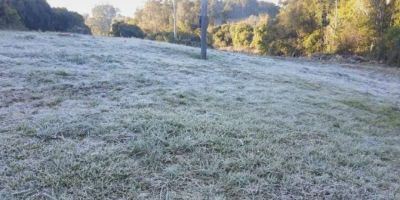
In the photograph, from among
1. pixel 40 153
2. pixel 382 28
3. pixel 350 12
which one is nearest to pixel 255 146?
pixel 40 153

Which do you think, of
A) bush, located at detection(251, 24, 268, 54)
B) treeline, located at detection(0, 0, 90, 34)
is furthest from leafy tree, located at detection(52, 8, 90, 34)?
bush, located at detection(251, 24, 268, 54)

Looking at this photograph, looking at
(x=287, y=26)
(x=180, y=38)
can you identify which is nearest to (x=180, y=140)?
(x=180, y=38)

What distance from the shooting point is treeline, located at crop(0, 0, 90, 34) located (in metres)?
11.3

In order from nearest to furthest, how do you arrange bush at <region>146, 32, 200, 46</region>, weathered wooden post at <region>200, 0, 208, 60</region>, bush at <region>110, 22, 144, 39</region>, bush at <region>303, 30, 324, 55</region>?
weathered wooden post at <region>200, 0, 208, 60</region> → bush at <region>110, 22, 144, 39</region> → bush at <region>303, 30, 324, 55</region> → bush at <region>146, 32, 200, 46</region>

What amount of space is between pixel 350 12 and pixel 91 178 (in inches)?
640

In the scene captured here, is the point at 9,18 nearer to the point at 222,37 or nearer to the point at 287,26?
the point at 287,26

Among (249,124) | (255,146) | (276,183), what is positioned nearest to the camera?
(276,183)

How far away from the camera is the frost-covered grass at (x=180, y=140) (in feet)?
6.86

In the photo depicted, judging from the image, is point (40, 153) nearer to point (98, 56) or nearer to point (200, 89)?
point (200, 89)

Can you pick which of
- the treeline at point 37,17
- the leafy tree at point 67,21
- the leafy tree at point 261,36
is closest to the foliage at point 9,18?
the treeline at point 37,17

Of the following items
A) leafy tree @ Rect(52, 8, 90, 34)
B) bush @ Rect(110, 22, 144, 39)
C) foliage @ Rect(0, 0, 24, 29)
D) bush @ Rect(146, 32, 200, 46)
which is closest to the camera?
foliage @ Rect(0, 0, 24, 29)

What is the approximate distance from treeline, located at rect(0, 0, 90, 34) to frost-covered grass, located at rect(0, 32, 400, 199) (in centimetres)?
737

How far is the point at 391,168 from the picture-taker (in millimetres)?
2604

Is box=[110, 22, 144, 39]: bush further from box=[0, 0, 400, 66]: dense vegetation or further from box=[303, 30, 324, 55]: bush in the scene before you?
box=[303, 30, 324, 55]: bush
